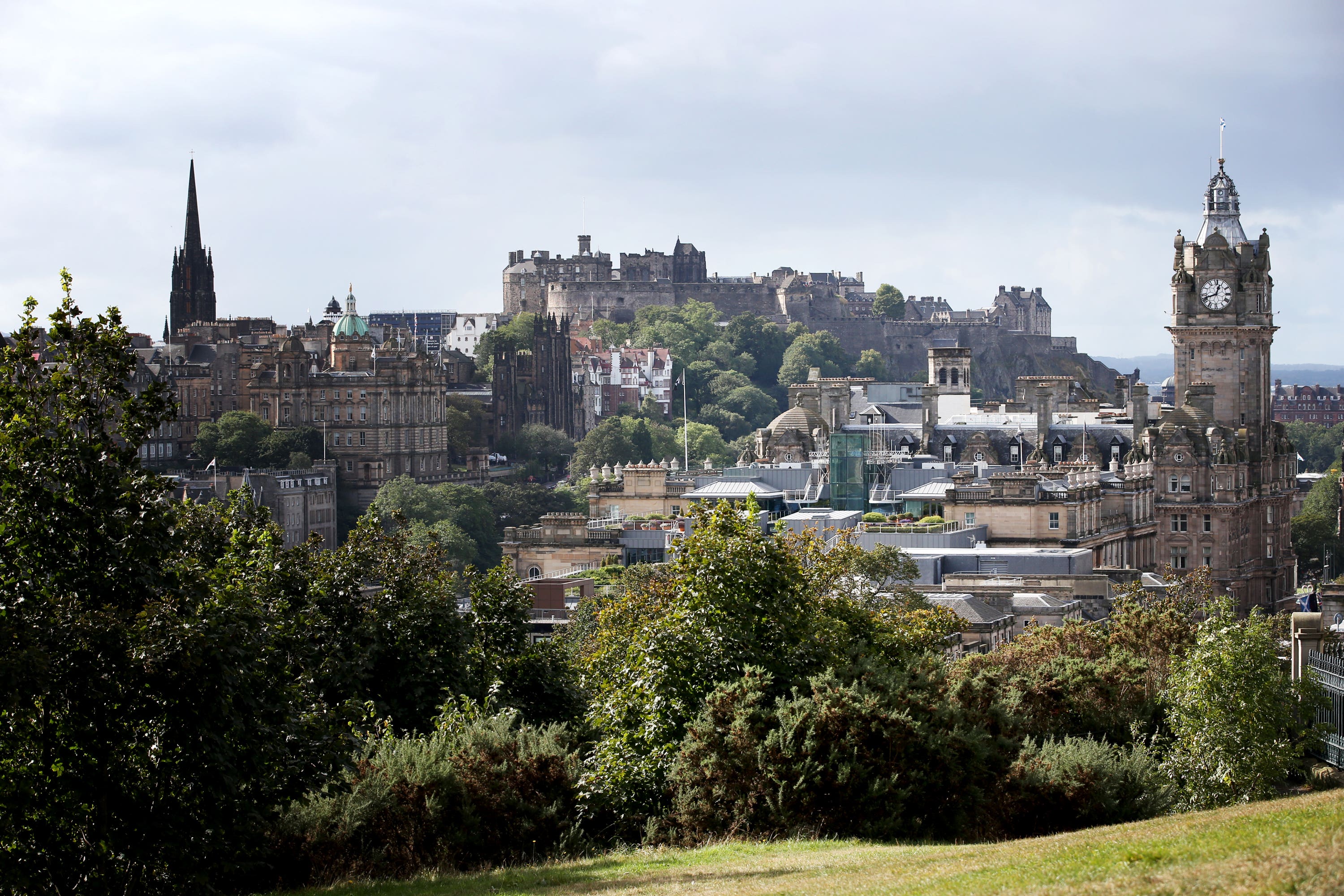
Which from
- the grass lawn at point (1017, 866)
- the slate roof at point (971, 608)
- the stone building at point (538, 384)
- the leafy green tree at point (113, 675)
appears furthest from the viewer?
the stone building at point (538, 384)

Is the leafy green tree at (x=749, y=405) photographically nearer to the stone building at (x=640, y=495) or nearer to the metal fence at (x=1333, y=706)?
the stone building at (x=640, y=495)

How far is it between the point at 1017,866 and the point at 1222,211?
3070 inches

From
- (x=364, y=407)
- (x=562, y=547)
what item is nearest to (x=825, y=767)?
(x=562, y=547)

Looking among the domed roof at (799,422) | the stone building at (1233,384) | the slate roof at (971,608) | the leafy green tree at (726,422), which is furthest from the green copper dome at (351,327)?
the slate roof at (971,608)

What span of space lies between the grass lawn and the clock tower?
233 ft

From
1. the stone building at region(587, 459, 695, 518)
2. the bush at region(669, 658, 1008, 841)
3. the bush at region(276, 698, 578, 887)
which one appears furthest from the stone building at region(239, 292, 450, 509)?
the bush at region(669, 658, 1008, 841)

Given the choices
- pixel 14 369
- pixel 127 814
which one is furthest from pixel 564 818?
pixel 14 369

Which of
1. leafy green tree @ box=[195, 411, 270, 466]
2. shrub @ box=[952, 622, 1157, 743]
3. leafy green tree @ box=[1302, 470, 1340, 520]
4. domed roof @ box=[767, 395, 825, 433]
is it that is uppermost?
domed roof @ box=[767, 395, 825, 433]

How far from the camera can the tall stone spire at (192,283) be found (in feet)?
532

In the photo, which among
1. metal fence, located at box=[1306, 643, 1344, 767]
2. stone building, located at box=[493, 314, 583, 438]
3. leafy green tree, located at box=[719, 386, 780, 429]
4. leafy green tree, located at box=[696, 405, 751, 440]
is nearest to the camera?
metal fence, located at box=[1306, 643, 1344, 767]

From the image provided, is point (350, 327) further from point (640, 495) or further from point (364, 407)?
point (640, 495)

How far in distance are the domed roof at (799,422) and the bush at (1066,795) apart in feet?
222

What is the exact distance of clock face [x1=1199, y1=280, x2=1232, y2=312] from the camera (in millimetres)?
93875

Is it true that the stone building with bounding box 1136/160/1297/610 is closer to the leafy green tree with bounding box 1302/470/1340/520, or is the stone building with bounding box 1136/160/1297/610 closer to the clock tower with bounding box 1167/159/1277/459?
the clock tower with bounding box 1167/159/1277/459
